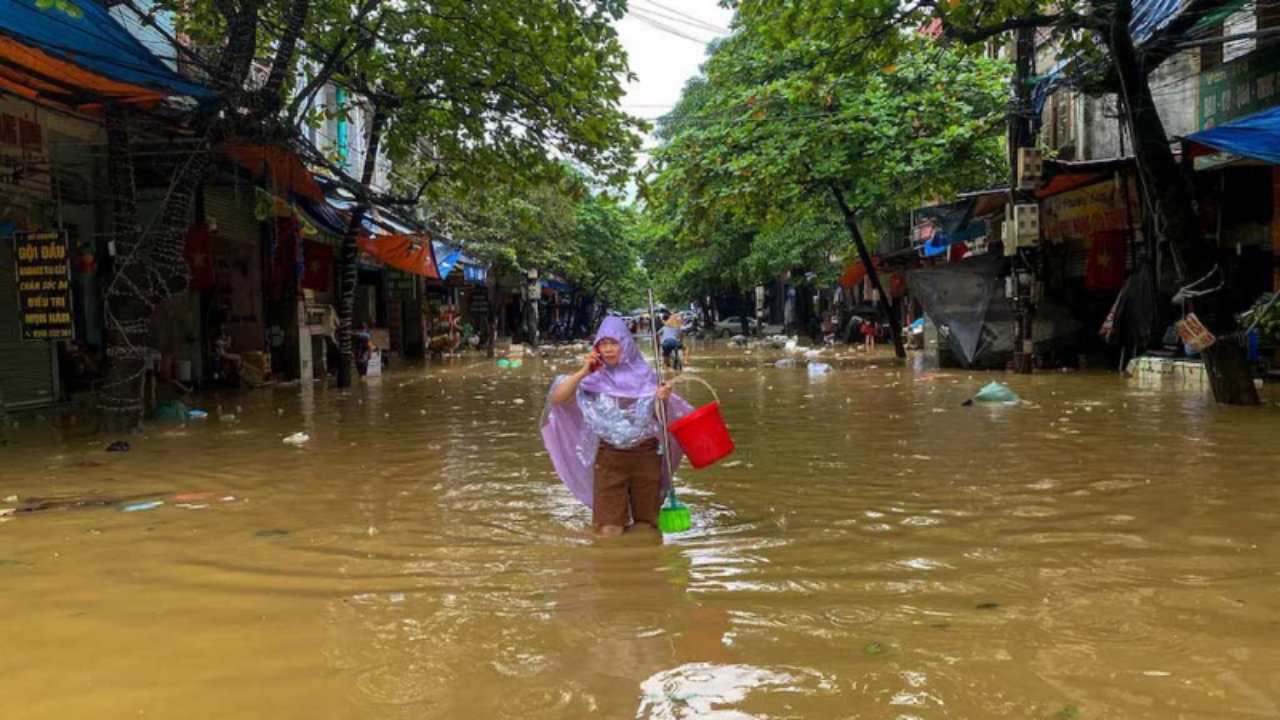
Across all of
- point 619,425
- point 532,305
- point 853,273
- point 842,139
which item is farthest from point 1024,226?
point 532,305

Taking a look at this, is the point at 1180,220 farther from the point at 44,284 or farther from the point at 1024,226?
the point at 44,284

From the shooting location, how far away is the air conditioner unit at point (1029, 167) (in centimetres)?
1436

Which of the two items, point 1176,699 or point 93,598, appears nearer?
point 1176,699

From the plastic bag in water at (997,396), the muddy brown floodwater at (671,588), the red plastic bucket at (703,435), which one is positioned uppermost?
the red plastic bucket at (703,435)

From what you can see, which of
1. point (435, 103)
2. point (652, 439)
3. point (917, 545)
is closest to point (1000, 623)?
point (917, 545)

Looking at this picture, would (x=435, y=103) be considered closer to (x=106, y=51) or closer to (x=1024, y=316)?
(x=106, y=51)

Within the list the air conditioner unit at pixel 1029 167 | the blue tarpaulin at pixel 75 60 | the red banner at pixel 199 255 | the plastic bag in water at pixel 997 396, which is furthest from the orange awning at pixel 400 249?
the plastic bag in water at pixel 997 396

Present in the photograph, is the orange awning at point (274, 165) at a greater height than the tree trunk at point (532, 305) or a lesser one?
greater

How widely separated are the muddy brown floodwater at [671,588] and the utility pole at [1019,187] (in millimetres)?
7645

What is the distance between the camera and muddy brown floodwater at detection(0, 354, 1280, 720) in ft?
9.78

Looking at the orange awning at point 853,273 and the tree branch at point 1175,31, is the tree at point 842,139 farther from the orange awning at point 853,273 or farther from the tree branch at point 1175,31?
the orange awning at point 853,273

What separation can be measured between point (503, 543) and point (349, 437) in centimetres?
510

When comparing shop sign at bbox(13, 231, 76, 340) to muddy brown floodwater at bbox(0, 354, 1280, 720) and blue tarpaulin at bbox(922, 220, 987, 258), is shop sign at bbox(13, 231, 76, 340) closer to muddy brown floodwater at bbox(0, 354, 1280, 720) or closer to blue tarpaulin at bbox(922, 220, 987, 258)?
muddy brown floodwater at bbox(0, 354, 1280, 720)

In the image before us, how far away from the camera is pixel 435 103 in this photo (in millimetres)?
14047
